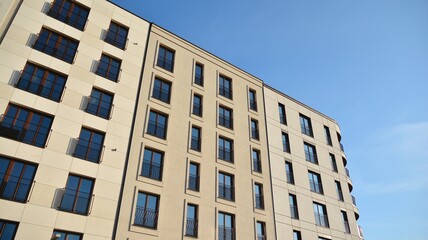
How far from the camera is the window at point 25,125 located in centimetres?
1814

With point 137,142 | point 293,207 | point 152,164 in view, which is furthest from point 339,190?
point 137,142

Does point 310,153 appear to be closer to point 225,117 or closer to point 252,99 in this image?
point 252,99

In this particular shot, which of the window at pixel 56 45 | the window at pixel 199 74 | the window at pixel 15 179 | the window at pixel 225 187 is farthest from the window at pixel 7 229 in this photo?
the window at pixel 199 74

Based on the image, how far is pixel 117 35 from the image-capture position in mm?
25625

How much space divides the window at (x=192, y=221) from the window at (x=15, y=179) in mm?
9891

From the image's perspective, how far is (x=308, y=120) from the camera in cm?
3616

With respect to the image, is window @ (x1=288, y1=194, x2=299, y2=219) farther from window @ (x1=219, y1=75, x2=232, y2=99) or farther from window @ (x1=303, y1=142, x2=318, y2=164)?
window @ (x1=219, y1=75, x2=232, y2=99)

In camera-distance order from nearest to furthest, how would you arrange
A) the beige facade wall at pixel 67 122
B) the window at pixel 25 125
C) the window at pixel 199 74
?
the beige facade wall at pixel 67 122, the window at pixel 25 125, the window at pixel 199 74

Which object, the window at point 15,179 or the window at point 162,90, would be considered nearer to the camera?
the window at point 15,179

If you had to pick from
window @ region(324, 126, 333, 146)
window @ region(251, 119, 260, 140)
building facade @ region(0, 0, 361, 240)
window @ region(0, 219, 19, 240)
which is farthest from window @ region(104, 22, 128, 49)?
window @ region(324, 126, 333, 146)

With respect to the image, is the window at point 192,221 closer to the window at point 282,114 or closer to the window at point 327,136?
the window at point 282,114

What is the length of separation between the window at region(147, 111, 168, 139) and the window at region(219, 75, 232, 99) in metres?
7.08

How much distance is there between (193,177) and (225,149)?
4.31 metres

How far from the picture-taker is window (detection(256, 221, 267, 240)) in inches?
994
